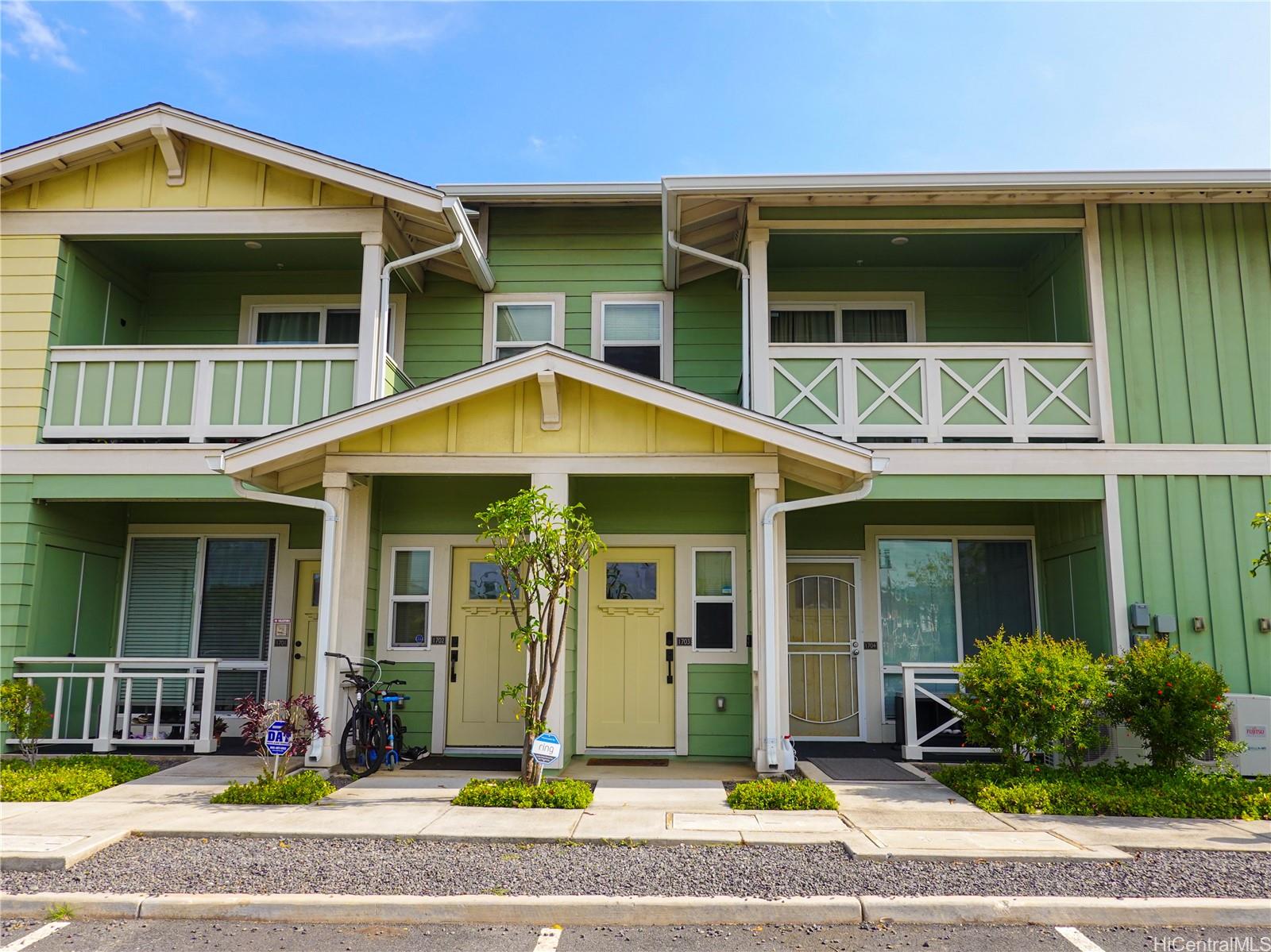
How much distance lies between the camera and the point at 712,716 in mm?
9625

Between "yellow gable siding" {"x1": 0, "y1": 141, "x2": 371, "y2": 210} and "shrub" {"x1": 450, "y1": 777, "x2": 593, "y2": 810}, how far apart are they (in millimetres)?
6399

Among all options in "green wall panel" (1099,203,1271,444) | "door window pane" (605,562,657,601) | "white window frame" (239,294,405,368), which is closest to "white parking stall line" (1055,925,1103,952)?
"door window pane" (605,562,657,601)

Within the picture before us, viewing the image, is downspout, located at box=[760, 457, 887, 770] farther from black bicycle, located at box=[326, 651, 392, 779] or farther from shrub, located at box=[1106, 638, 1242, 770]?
black bicycle, located at box=[326, 651, 392, 779]

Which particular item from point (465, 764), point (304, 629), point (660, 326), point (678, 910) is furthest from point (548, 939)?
point (660, 326)

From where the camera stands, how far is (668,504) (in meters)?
9.98

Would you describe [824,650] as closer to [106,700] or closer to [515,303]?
[515,303]

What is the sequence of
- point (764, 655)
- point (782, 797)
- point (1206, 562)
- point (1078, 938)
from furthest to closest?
1. point (1206, 562)
2. point (764, 655)
3. point (782, 797)
4. point (1078, 938)

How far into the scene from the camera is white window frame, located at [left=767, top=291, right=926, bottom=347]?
11.2 m

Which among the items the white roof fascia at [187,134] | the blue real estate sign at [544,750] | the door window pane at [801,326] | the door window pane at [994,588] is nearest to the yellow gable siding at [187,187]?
the white roof fascia at [187,134]

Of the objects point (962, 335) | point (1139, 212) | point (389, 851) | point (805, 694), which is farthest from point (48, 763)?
point (1139, 212)

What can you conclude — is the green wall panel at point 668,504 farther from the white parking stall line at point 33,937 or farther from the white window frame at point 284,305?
the white parking stall line at point 33,937

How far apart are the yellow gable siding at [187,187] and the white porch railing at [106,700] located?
501 centimetres

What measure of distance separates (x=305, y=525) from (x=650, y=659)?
4580mm

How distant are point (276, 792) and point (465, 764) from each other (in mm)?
2257
